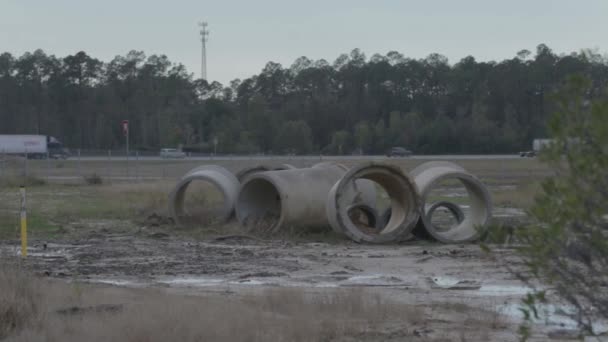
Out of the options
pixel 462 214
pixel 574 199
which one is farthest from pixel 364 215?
pixel 574 199

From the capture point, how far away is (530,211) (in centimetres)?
714

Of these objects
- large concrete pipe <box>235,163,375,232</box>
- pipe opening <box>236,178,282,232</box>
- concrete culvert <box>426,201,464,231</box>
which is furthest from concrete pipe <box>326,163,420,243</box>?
pipe opening <box>236,178,282,232</box>

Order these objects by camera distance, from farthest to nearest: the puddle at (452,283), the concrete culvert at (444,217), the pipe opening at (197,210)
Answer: the pipe opening at (197,210)
the concrete culvert at (444,217)
the puddle at (452,283)

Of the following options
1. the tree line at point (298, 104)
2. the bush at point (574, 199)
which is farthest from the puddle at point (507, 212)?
the tree line at point (298, 104)

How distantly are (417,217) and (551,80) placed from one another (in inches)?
3123

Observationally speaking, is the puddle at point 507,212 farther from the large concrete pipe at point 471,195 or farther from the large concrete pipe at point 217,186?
the large concrete pipe at point 217,186

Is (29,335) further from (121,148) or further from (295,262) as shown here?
(121,148)

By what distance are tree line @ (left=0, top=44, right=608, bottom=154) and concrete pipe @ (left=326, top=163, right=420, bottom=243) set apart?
68928 mm

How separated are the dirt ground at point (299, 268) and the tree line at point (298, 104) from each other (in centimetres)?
7004

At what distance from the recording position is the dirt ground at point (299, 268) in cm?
1238

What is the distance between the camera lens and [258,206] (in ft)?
91.8

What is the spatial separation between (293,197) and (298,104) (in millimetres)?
88613

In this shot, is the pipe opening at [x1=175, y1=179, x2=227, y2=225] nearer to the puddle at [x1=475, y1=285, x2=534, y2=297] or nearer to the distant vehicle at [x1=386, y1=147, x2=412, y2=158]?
the puddle at [x1=475, y1=285, x2=534, y2=297]

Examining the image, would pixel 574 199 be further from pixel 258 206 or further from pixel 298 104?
pixel 298 104
